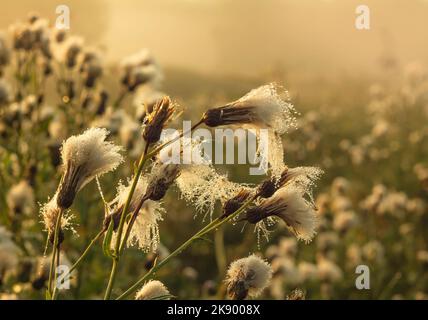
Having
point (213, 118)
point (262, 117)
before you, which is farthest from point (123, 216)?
point (262, 117)

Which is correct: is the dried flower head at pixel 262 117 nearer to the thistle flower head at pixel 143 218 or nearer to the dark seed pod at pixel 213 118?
the dark seed pod at pixel 213 118

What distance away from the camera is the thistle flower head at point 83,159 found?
74.0 inches

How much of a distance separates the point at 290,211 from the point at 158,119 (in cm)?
51

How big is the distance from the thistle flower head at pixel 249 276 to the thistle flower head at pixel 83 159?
50 cm

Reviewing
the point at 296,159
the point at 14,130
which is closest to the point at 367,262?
the point at 296,159

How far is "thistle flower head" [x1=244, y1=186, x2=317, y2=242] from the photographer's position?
193cm

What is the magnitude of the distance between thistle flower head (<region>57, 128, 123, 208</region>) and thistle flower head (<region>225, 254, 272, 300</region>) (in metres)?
0.50

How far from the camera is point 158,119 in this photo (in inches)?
69.0

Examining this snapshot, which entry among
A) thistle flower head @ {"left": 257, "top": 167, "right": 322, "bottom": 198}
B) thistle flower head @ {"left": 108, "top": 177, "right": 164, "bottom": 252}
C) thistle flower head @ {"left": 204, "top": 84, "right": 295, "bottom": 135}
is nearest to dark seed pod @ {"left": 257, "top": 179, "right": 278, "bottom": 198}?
thistle flower head @ {"left": 257, "top": 167, "right": 322, "bottom": 198}

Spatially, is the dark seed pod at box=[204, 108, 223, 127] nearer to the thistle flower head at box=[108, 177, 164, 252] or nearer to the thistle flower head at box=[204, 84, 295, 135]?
the thistle flower head at box=[204, 84, 295, 135]

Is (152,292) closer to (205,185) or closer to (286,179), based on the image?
(205,185)

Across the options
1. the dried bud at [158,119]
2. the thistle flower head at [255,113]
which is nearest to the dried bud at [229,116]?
the thistle flower head at [255,113]

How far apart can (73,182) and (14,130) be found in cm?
244
